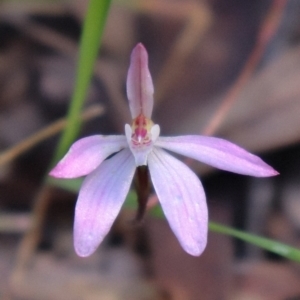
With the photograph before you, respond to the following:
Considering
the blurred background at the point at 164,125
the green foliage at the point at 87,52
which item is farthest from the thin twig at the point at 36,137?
the green foliage at the point at 87,52

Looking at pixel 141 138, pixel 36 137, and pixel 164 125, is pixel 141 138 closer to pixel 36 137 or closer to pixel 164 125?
pixel 36 137

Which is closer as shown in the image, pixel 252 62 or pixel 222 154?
pixel 222 154

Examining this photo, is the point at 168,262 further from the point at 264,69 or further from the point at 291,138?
the point at 264,69

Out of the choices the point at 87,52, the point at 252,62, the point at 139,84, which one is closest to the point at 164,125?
the point at 252,62

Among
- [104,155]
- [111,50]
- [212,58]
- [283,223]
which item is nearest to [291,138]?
[283,223]

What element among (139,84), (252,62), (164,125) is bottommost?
(139,84)

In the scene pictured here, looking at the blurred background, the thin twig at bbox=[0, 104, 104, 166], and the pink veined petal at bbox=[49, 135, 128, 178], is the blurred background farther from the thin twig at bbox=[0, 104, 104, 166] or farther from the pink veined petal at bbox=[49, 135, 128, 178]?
the pink veined petal at bbox=[49, 135, 128, 178]

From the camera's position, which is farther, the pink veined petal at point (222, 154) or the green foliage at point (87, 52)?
the green foliage at point (87, 52)

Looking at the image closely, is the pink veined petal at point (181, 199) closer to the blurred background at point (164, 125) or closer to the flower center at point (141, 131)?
the flower center at point (141, 131)
